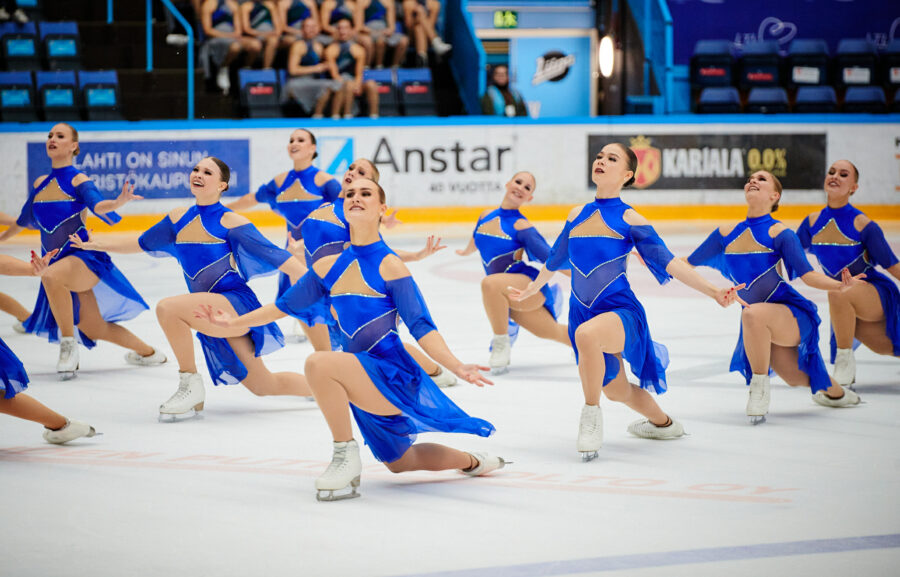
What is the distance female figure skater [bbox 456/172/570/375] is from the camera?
22.4ft

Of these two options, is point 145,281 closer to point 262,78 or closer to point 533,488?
point 262,78

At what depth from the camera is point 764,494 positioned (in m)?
4.14

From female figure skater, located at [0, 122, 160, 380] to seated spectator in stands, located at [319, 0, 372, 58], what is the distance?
32.6 ft

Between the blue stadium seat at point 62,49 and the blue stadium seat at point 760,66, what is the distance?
32.5 ft

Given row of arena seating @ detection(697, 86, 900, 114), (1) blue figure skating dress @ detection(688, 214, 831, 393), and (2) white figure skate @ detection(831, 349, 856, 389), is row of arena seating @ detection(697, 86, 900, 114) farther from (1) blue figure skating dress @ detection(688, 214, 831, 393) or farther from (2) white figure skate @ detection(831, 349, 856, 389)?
(1) blue figure skating dress @ detection(688, 214, 831, 393)

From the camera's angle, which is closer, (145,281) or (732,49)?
(145,281)

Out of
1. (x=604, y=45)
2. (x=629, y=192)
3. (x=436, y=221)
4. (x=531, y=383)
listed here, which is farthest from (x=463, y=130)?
(x=531, y=383)

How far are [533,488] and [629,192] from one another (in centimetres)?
1144

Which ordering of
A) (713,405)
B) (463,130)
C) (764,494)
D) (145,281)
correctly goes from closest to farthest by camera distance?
1. (764,494)
2. (713,405)
3. (145,281)
4. (463,130)

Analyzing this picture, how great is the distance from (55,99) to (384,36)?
191 inches

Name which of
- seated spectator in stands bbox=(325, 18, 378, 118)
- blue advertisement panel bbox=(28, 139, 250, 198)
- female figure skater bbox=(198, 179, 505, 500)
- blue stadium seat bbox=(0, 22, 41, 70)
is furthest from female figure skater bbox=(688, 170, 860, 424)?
Answer: blue stadium seat bbox=(0, 22, 41, 70)

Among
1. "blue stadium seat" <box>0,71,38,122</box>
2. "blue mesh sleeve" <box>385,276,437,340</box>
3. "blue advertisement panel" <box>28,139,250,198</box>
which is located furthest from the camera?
"blue stadium seat" <box>0,71,38,122</box>

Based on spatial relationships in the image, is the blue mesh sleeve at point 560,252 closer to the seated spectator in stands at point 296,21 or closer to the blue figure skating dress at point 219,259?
the blue figure skating dress at point 219,259

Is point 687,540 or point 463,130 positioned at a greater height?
point 463,130
